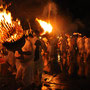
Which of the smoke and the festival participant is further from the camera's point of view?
the smoke

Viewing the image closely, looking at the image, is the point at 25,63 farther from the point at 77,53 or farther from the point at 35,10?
the point at 35,10

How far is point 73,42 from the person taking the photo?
6621mm

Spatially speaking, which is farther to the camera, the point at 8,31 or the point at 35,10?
the point at 35,10

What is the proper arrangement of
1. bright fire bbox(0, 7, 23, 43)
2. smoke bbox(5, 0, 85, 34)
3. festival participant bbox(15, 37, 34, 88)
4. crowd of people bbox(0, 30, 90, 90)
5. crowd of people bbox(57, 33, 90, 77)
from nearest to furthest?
bright fire bbox(0, 7, 23, 43), festival participant bbox(15, 37, 34, 88), crowd of people bbox(0, 30, 90, 90), crowd of people bbox(57, 33, 90, 77), smoke bbox(5, 0, 85, 34)

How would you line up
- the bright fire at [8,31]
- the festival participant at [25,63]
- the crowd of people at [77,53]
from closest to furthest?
1. the bright fire at [8,31]
2. the festival participant at [25,63]
3. the crowd of people at [77,53]

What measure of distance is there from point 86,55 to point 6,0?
5.88 m

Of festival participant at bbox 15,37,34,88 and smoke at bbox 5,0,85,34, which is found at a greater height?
smoke at bbox 5,0,85,34

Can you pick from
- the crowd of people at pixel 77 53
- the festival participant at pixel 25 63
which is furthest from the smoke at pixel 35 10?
the festival participant at pixel 25 63

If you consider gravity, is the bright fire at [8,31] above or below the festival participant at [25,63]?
above

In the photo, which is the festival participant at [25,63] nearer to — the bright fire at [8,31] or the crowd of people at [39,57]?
the crowd of people at [39,57]

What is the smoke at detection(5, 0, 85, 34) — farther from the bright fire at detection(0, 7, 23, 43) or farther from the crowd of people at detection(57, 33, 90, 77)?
the bright fire at detection(0, 7, 23, 43)

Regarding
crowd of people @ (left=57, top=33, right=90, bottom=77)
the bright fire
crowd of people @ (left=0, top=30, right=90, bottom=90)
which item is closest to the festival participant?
crowd of people @ (left=0, top=30, right=90, bottom=90)

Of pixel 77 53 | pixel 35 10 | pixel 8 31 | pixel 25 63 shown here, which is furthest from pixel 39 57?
pixel 35 10

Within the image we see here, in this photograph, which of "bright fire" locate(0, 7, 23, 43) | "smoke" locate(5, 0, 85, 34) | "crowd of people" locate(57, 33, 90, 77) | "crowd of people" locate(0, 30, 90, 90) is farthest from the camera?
"smoke" locate(5, 0, 85, 34)
